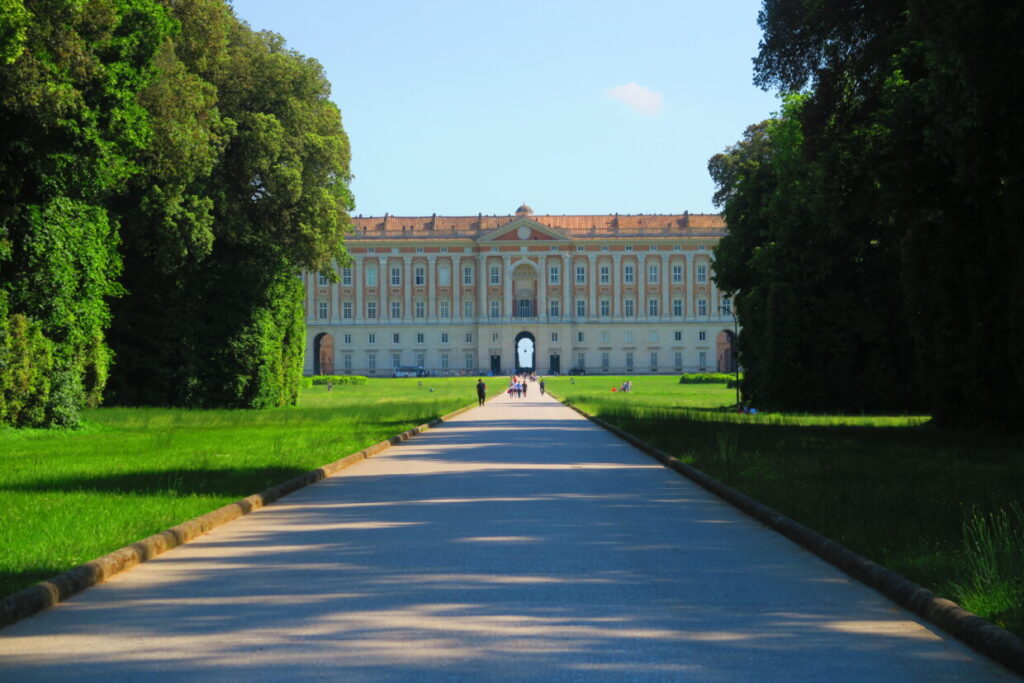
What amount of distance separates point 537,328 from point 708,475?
120 metres

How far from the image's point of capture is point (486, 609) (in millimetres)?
6758

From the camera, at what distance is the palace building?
442 feet

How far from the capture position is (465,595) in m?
7.19

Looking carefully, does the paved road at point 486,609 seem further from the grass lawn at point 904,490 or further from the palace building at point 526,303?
the palace building at point 526,303

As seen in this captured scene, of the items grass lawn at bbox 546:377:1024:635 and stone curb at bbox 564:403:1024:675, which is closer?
stone curb at bbox 564:403:1024:675

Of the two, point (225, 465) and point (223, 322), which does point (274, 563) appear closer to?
point (225, 465)

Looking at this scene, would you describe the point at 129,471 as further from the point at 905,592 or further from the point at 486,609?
the point at 905,592

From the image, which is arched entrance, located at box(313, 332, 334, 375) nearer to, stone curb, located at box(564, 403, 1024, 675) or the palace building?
the palace building

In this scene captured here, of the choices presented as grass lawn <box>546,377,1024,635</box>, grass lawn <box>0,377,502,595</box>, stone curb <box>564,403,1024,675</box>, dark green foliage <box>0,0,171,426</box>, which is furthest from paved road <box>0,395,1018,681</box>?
dark green foliage <box>0,0,171,426</box>

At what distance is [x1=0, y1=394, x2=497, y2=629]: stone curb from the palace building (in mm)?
120142

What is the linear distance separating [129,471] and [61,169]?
1037 centimetres

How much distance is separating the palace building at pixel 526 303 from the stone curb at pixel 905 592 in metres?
123

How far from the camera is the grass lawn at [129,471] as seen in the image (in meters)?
8.92

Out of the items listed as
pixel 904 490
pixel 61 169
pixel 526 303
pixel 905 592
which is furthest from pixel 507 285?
pixel 905 592
